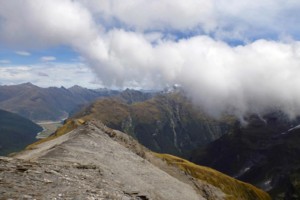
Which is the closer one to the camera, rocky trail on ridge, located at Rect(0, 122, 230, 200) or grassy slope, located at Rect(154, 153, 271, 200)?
rocky trail on ridge, located at Rect(0, 122, 230, 200)

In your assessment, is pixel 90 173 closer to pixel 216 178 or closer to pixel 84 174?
pixel 84 174

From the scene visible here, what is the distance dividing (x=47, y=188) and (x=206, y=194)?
193ft

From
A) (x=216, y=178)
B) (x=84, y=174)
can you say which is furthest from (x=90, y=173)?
(x=216, y=178)

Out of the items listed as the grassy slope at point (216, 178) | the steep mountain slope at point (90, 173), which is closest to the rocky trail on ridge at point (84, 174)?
the steep mountain slope at point (90, 173)

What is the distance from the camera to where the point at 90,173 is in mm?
40750

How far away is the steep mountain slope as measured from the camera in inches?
1181

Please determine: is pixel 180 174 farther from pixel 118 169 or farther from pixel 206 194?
pixel 118 169

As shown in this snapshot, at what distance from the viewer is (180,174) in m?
86.5

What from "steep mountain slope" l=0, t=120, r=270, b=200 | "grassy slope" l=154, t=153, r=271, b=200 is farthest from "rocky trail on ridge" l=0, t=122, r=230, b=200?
"grassy slope" l=154, t=153, r=271, b=200

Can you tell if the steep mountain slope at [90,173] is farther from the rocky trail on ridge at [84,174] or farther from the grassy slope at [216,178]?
the grassy slope at [216,178]

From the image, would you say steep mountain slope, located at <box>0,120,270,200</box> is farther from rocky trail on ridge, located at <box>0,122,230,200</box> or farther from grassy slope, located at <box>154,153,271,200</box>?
grassy slope, located at <box>154,153,271,200</box>

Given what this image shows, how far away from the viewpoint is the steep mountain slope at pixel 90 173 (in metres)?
30.0

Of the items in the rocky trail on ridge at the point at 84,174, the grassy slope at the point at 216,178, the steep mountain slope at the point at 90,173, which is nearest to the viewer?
the rocky trail on ridge at the point at 84,174

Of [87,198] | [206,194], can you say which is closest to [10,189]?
[87,198]
